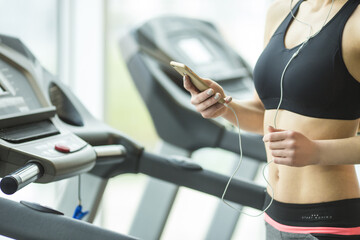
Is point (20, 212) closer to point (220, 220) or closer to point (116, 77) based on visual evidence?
point (220, 220)

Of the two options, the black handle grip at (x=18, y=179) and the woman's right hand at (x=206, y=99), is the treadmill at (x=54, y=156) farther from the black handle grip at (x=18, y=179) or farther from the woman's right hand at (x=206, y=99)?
the woman's right hand at (x=206, y=99)

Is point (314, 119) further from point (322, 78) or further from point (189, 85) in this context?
point (189, 85)

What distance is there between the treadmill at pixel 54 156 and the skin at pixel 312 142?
0.36 m

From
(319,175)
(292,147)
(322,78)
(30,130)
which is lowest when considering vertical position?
(30,130)

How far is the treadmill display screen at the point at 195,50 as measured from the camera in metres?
2.50

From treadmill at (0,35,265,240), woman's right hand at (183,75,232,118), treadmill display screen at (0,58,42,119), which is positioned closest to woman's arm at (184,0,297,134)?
woman's right hand at (183,75,232,118)

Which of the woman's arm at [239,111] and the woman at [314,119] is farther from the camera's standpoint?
the woman's arm at [239,111]

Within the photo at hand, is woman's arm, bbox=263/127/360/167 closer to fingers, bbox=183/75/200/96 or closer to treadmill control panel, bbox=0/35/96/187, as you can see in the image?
fingers, bbox=183/75/200/96

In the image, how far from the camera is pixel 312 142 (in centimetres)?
116

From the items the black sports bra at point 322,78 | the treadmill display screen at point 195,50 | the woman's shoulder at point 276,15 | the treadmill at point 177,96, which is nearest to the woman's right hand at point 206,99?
the black sports bra at point 322,78

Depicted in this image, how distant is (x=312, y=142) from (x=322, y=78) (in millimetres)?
148

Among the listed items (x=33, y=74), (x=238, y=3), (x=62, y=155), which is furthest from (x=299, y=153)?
(x=238, y=3)

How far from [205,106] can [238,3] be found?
2.63 metres

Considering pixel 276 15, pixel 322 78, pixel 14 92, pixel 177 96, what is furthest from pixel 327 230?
pixel 177 96
